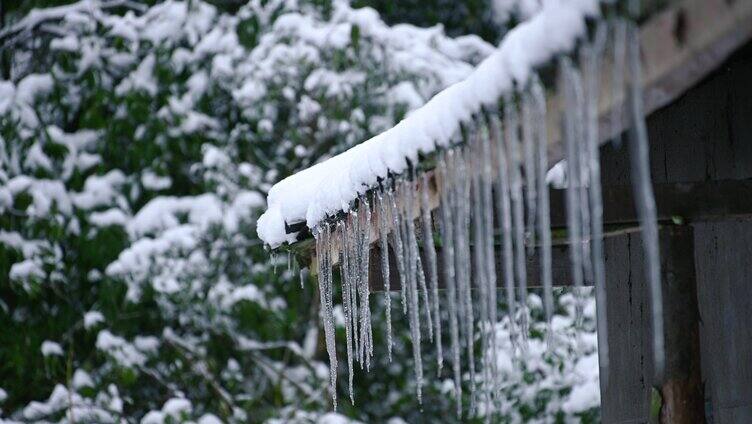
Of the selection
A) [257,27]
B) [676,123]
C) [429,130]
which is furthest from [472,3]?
[429,130]

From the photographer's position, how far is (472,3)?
8.61 m

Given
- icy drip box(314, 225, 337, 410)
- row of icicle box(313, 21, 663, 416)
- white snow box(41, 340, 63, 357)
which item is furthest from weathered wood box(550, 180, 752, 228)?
white snow box(41, 340, 63, 357)

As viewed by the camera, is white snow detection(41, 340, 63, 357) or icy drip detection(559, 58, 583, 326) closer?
icy drip detection(559, 58, 583, 326)

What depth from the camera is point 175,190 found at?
7.78 m

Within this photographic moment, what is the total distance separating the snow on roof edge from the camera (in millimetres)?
1352

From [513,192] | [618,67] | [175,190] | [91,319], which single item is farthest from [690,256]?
[175,190]

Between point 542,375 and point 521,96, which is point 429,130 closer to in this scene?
point 521,96

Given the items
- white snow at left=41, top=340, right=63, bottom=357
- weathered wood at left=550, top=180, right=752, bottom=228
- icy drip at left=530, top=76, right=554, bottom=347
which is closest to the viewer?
icy drip at left=530, top=76, right=554, bottom=347

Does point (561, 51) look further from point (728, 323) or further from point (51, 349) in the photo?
point (51, 349)

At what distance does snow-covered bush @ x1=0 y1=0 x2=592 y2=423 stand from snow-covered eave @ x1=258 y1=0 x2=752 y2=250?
4899 millimetres

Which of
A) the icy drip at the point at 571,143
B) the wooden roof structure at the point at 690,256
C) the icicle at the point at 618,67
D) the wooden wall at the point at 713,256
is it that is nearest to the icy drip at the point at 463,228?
the wooden roof structure at the point at 690,256

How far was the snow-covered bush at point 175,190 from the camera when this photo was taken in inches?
276

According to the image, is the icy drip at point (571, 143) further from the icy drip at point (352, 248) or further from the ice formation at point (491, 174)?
the icy drip at point (352, 248)

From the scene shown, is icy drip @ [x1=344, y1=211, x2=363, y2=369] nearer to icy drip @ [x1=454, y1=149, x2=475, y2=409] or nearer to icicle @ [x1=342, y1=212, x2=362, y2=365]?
icicle @ [x1=342, y1=212, x2=362, y2=365]
